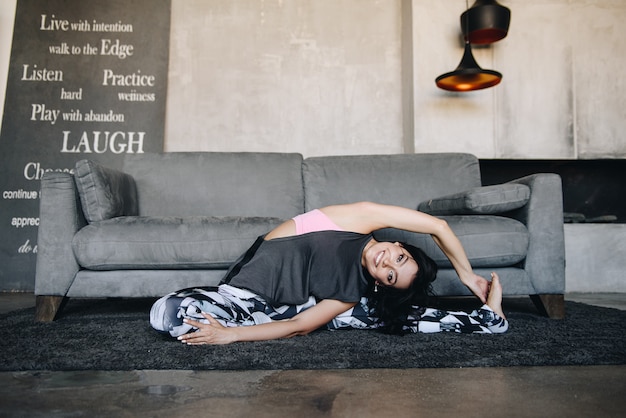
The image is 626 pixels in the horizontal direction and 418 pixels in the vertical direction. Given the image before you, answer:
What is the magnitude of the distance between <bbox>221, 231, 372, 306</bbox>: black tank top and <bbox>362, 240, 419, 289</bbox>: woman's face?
0.04 m

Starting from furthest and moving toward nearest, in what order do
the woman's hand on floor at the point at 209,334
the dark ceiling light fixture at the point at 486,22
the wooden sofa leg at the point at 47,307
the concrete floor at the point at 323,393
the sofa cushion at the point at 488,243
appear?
the dark ceiling light fixture at the point at 486,22
the sofa cushion at the point at 488,243
the wooden sofa leg at the point at 47,307
the woman's hand on floor at the point at 209,334
the concrete floor at the point at 323,393

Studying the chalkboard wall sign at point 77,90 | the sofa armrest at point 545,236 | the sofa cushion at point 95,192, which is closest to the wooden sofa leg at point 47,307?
the sofa cushion at point 95,192

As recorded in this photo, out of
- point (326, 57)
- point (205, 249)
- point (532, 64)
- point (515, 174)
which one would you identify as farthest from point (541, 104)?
point (205, 249)

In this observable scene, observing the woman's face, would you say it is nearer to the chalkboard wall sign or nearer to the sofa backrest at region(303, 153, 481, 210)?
the sofa backrest at region(303, 153, 481, 210)

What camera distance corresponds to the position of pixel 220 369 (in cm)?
123

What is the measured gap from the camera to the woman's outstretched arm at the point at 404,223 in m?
1.71

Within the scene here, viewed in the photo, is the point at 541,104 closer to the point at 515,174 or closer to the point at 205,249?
the point at 515,174

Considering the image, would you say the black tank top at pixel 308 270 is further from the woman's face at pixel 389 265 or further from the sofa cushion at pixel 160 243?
the sofa cushion at pixel 160 243

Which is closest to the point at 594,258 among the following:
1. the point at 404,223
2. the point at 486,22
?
the point at 486,22

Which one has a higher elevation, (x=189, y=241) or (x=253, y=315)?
(x=189, y=241)

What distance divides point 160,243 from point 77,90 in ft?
8.08

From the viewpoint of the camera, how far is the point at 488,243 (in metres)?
2.15

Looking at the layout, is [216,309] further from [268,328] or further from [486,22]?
[486,22]

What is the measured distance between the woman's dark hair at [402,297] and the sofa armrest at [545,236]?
74 cm
